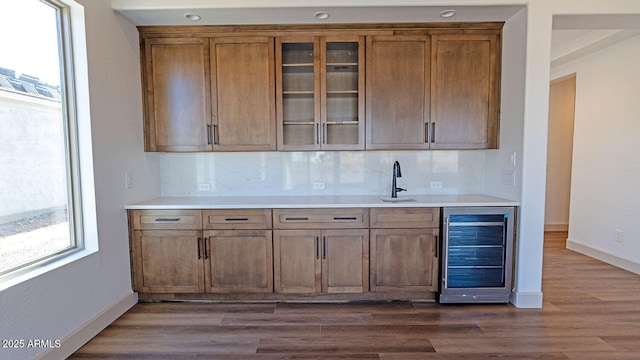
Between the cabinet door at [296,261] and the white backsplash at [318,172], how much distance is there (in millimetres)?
698

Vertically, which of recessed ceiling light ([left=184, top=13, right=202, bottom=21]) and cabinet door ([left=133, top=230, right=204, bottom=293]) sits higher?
recessed ceiling light ([left=184, top=13, right=202, bottom=21])

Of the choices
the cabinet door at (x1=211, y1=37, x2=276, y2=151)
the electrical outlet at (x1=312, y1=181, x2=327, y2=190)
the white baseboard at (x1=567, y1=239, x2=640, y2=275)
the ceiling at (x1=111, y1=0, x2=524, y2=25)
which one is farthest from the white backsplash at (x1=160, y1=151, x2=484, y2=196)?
the white baseboard at (x1=567, y1=239, x2=640, y2=275)

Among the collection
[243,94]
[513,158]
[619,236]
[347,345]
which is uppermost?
[243,94]

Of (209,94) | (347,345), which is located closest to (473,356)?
(347,345)

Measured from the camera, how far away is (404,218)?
275cm

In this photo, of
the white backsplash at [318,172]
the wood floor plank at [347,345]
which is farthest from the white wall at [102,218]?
the wood floor plank at [347,345]

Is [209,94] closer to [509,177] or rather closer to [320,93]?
[320,93]

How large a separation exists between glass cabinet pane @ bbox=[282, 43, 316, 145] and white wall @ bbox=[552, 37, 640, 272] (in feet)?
11.8

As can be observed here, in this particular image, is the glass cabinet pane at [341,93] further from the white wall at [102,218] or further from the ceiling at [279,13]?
the white wall at [102,218]

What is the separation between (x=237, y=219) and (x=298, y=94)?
1332 millimetres

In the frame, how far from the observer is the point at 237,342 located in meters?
2.25

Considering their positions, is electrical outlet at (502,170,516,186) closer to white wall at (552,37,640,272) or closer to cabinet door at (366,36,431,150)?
cabinet door at (366,36,431,150)

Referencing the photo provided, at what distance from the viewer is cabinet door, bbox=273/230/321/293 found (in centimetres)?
277

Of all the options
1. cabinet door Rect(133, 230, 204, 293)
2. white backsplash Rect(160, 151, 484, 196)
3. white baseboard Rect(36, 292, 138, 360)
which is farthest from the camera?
white backsplash Rect(160, 151, 484, 196)
